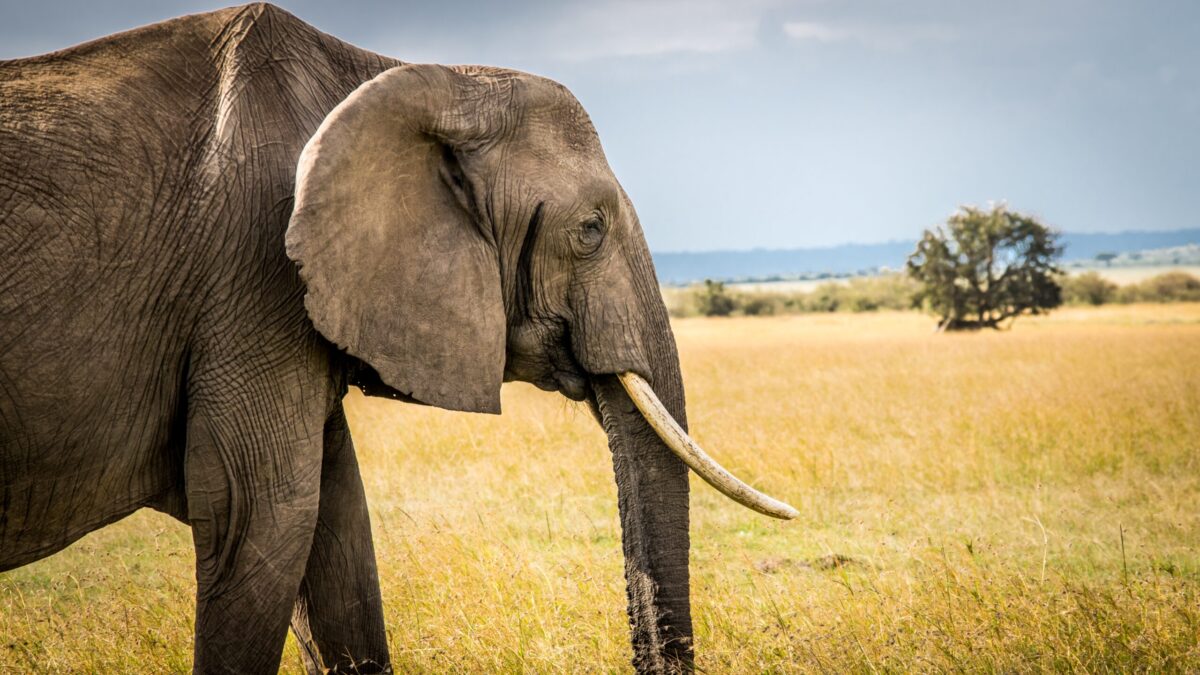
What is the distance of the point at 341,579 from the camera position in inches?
183

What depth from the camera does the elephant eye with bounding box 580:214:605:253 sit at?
415 cm

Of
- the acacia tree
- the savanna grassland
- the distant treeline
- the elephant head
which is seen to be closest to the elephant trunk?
the elephant head

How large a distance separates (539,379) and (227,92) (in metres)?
1.58

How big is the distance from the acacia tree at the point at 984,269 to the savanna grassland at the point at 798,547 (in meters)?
29.5

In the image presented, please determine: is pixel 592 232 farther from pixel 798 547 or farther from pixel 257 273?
pixel 798 547

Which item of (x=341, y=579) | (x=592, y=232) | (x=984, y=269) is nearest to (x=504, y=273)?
(x=592, y=232)

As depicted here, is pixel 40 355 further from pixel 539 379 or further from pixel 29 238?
pixel 539 379

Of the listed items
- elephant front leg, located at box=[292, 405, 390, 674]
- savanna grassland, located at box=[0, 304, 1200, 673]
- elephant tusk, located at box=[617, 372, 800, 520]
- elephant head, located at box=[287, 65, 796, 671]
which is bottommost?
savanna grassland, located at box=[0, 304, 1200, 673]

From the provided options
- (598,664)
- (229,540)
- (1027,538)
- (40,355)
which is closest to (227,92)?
(40,355)

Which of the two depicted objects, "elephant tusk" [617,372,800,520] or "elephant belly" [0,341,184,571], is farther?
"elephant tusk" [617,372,800,520]

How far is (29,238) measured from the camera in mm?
3357

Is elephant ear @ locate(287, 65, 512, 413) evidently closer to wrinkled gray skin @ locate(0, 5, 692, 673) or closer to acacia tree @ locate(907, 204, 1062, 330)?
wrinkled gray skin @ locate(0, 5, 692, 673)

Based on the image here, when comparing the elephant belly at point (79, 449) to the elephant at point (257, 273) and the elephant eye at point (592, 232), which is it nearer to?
the elephant at point (257, 273)

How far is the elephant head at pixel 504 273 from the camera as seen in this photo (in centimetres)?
362
